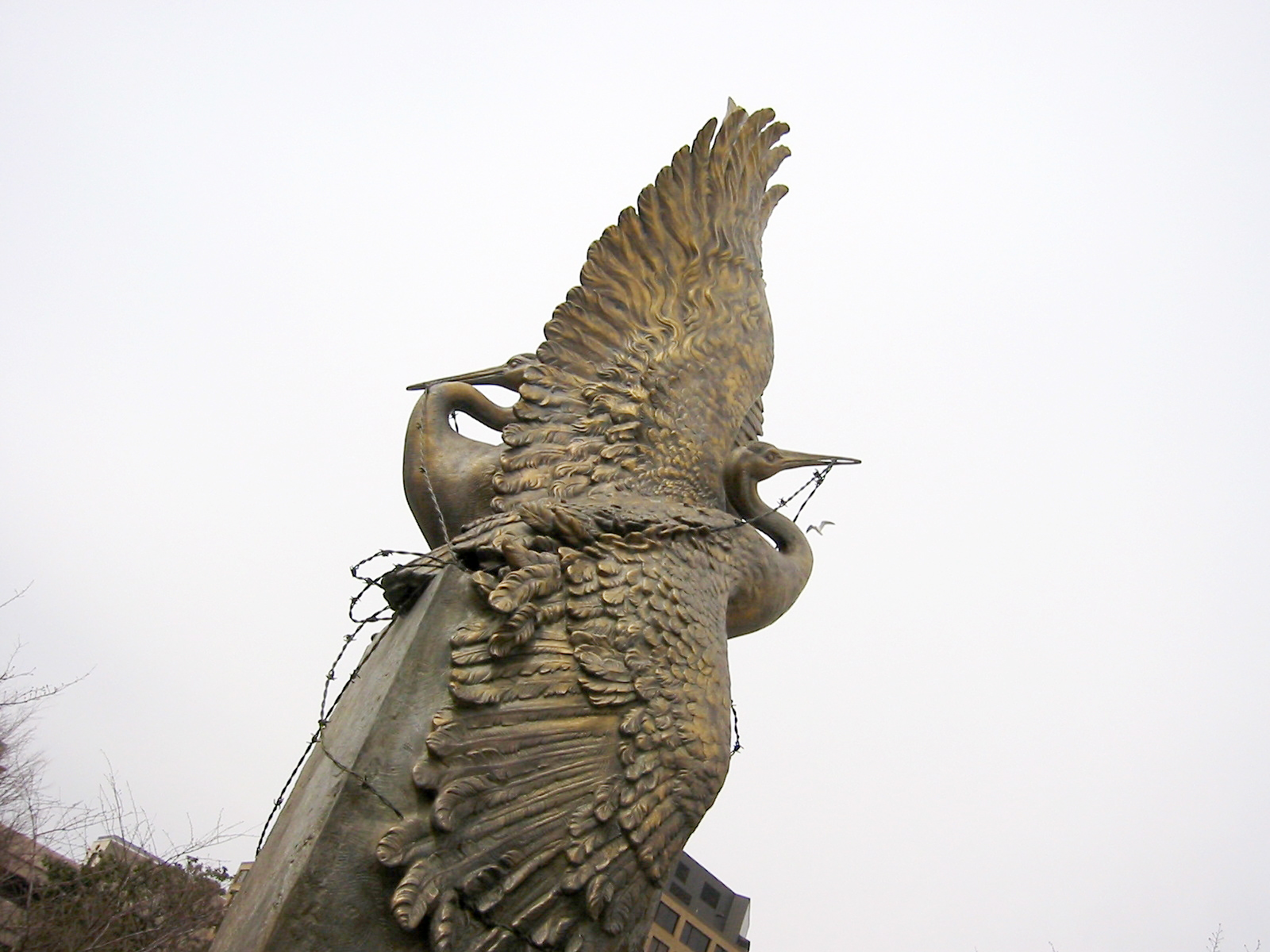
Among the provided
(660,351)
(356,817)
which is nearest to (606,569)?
(356,817)

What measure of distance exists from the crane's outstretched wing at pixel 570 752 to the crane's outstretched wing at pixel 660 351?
1.30ft

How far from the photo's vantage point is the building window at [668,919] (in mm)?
6922

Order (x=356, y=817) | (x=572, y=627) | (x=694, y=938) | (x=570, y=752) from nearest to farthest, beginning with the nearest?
1. (x=356, y=817)
2. (x=570, y=752)
3. (x=572, y=627)
4. (x=694, y=938)

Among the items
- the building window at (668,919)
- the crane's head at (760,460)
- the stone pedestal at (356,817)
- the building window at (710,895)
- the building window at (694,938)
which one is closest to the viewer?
the stone pedestal at (356,817)

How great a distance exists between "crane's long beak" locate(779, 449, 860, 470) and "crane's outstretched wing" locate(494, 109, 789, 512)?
22cm

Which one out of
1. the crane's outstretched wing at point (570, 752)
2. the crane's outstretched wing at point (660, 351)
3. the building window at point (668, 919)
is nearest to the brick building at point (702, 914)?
the building window at point (668, 919)

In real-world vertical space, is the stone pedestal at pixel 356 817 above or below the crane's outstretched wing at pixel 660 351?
below

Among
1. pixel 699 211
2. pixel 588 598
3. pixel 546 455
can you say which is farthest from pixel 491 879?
pixel 699 211

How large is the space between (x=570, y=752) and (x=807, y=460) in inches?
72.5

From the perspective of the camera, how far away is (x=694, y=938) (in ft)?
22.6

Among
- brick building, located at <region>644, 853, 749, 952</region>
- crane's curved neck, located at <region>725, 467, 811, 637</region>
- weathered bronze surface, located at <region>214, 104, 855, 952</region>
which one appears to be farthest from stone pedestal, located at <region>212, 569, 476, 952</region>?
brick building, located at <region>644, 853, 749, 952</region>

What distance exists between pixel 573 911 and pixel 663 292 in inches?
90.8

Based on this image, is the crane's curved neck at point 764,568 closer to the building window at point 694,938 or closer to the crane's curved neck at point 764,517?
the crane's curved neck at point 764,517

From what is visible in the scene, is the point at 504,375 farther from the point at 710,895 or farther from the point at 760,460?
the point at 710,895
